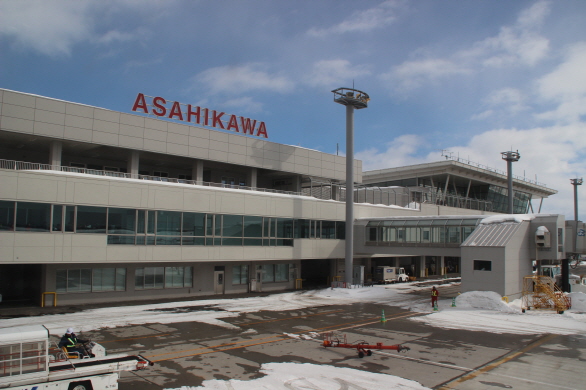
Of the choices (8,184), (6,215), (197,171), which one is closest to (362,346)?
(6,215)

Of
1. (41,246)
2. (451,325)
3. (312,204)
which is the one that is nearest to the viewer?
(451,325)

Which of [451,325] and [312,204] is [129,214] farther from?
[451,325]

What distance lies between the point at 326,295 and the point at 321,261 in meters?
15.9

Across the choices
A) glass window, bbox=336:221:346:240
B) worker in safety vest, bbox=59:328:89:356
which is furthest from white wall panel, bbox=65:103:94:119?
glass window, bbox=336:221:346:240

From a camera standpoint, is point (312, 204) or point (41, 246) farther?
point (312, 204)

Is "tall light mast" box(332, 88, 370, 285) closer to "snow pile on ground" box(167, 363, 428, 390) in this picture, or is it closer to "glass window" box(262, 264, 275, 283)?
"glass window" box(262, 264, 275, 283)

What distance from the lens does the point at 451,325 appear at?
2703 centimetres

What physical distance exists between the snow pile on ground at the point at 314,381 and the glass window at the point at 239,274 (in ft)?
83.2

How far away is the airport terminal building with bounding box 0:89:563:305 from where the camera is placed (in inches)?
1203

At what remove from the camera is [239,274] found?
42500 mm

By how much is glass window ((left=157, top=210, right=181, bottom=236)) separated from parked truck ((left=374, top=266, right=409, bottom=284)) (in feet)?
89.6

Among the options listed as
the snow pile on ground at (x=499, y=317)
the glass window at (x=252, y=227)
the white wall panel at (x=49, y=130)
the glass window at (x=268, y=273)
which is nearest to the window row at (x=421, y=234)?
the snow pile on ground at (x=499, y=317)

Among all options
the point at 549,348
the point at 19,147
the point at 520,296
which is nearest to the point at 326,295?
the point at 520,296

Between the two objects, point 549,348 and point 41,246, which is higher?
point 41,246
